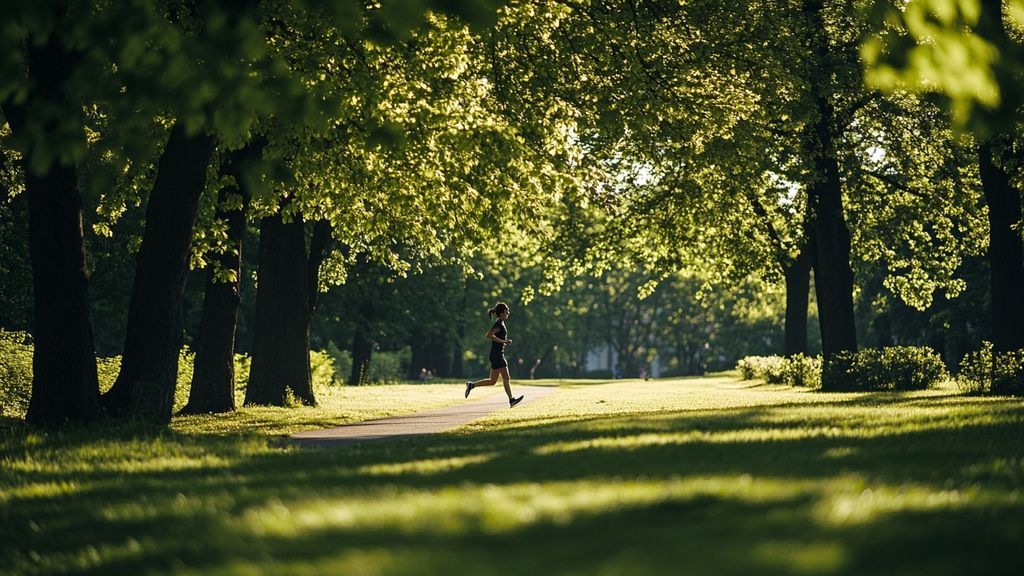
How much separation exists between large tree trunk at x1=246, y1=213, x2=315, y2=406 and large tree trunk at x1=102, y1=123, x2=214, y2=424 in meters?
7.94

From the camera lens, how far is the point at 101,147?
424 inches

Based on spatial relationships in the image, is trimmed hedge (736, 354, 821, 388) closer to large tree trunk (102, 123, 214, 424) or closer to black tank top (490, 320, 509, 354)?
black tank top (490, 320, 509, 354)

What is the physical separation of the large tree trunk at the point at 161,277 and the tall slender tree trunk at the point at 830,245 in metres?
17.8

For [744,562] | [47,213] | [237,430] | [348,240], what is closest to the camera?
[744,562]

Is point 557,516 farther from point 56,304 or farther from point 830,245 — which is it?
point 830,245

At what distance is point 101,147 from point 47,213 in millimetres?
5476

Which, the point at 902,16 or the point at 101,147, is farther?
the point at 101,147

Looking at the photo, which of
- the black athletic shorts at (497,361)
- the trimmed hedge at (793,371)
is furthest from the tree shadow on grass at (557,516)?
the trimmed hedge at (793,371)

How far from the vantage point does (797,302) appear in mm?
42000

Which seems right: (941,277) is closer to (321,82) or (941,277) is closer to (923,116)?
(923,116)

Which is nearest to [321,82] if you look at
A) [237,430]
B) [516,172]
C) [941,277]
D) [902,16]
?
[516,172]

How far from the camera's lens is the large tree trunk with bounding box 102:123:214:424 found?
16375 millimetres

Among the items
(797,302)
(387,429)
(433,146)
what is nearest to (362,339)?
(797,302)

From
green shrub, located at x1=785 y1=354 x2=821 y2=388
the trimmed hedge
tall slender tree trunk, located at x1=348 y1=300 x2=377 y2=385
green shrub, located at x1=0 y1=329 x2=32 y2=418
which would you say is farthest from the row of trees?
tall slender tree trunk, located at x1=348 y1=300 x2=377 y2=385
